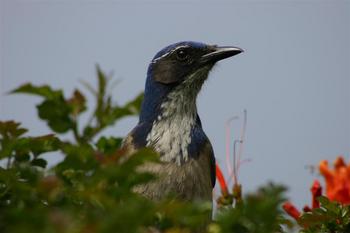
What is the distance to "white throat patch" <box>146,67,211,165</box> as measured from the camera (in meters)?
6.83

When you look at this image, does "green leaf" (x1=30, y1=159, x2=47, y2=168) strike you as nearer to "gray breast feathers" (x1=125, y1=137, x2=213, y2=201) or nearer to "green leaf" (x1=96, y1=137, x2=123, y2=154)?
"green leaf" (x1=96, y1=137, x2=123, y2=154)

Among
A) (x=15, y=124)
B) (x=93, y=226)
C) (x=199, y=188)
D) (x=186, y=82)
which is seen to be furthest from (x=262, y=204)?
(x=186, y=82)

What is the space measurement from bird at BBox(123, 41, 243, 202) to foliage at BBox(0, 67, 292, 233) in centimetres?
382

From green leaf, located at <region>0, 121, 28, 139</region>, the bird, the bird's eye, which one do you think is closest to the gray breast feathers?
the bird

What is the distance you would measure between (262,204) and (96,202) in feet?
1.55

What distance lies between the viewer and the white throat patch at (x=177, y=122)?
22.4 ft

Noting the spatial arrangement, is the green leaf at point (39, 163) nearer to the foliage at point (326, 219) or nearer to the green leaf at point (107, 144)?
the green leaf at point (107, 144)

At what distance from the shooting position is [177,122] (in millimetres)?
7234

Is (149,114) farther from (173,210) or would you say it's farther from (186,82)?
(173,210)

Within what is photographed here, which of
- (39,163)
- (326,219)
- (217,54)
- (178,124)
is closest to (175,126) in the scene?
(178,124)

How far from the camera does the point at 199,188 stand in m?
6.65

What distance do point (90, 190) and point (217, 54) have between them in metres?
6.16

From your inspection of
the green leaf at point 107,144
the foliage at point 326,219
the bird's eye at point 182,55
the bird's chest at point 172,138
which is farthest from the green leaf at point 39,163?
the bird's eye at point 182,55

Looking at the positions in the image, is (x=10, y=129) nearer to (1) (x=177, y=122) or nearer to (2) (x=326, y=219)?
(2) (x=326, y=219)
